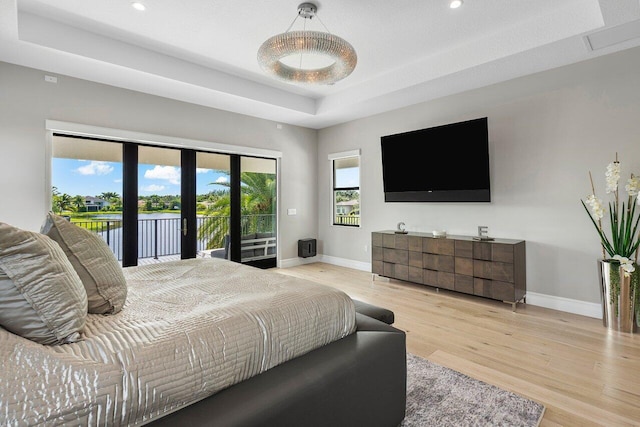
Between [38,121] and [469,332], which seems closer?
[469,332]

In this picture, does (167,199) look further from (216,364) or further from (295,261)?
(216,364)

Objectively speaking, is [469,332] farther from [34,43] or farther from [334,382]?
[34,43]

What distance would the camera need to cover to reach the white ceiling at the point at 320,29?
2.91 meters

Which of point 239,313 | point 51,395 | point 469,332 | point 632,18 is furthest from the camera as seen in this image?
point 469,332

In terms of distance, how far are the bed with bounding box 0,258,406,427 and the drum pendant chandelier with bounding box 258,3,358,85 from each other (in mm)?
1950

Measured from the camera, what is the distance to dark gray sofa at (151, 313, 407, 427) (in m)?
1.09

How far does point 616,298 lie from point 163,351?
12.6ft

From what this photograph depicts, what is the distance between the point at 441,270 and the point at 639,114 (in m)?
2.55

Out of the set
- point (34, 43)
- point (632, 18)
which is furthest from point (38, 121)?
point (632, 18)

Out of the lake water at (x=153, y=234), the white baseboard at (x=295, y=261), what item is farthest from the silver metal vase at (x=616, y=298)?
the lake water at (x=153, y=234)

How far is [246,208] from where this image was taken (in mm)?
5605

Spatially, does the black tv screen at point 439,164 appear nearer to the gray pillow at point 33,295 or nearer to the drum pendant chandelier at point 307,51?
the drum pendant chandelier at point 307,51

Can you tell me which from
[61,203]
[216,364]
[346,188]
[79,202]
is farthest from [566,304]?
[61,203]

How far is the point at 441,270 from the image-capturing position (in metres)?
4.15
